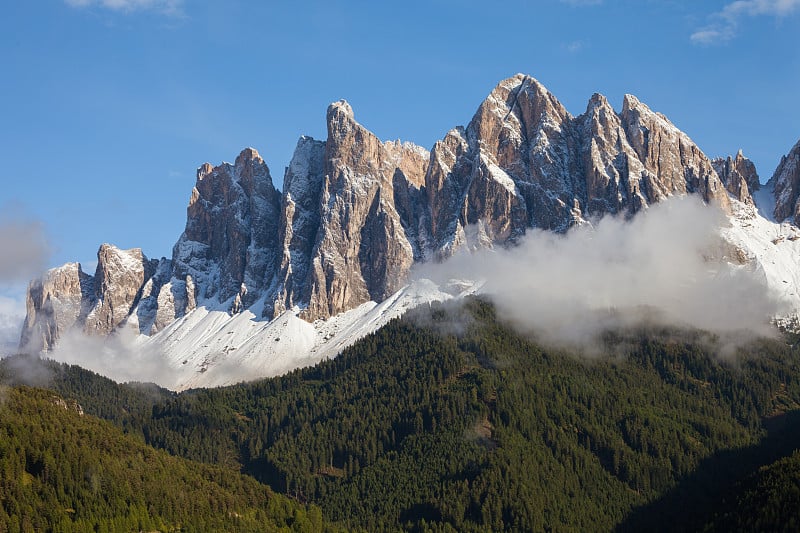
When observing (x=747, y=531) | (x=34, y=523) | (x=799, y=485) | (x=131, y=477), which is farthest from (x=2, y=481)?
(x=799, y=485)

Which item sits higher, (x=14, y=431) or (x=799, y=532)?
(x=14, y=431)

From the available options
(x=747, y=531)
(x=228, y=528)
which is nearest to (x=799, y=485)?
(x=747, y=531)

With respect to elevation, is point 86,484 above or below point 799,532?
above

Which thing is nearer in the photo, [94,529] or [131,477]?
[94,529]

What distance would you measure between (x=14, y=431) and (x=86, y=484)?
15.5 meters

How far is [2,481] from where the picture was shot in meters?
178

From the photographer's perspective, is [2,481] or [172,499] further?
[172,499]

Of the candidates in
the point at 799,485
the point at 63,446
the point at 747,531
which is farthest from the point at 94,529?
the point at 799,485

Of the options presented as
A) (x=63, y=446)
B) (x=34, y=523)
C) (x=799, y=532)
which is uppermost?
(x=63, y=446)

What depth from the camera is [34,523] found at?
570ft

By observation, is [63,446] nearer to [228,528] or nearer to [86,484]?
[86,484]

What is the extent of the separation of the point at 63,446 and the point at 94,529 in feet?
72.0

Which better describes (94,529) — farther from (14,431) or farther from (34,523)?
(14,431)

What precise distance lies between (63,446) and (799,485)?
430ft
